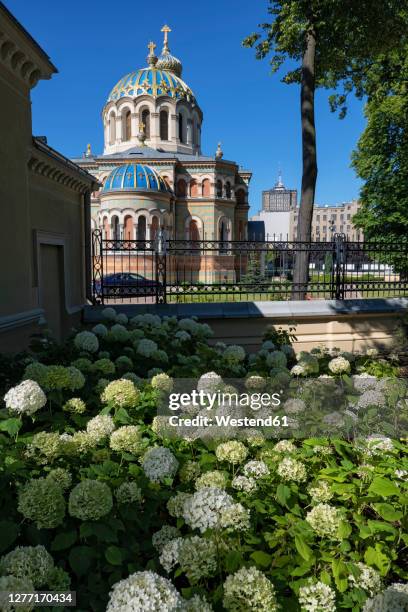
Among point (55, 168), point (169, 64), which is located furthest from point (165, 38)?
point (55, 168)

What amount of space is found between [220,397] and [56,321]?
5.24m

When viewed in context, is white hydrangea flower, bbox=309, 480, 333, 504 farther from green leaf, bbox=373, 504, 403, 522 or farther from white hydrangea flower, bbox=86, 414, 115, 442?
white hydrangea flower, bbox=86, 414, 115, 442

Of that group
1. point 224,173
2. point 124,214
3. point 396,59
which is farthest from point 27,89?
point 224,173

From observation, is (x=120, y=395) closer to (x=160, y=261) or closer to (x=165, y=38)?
(x=160, y=261)

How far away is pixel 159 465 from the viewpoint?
1934mm

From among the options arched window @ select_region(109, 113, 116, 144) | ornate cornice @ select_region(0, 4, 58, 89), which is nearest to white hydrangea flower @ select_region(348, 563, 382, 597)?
ornate cornice @ select_region(0, 4, 58, 89)

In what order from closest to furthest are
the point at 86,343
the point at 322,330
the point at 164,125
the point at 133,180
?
the point at 86,343 → the point at 322,330 → the point at 133,180 → the point at 164,125

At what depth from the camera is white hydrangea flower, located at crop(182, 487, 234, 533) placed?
5.22ft

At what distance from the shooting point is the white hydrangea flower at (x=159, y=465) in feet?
6.29

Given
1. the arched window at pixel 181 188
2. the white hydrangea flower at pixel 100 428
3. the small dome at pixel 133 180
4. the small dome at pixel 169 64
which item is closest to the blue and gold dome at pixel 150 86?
the small dome at pixel 169 64

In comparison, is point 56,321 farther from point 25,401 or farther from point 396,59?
point 396,59

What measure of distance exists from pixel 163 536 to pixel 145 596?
39cm

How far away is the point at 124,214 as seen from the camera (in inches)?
1107

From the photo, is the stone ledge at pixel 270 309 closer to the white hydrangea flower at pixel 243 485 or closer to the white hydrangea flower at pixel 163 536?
the white hydrangea flower at pixel 243 485
